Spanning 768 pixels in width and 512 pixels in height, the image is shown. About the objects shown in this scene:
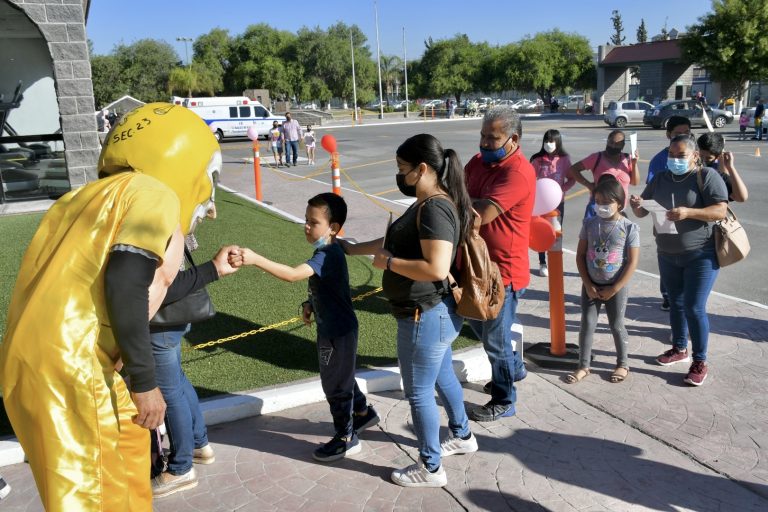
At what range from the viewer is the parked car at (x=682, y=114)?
1297 inches

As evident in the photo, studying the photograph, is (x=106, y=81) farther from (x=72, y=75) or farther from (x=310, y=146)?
(x=72, y=75)

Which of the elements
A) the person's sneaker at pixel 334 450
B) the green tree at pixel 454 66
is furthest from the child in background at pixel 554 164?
the green tree at pixel 454 66

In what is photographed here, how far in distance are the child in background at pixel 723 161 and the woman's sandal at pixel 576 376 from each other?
183 centimetres

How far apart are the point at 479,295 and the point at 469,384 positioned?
5.72 feet

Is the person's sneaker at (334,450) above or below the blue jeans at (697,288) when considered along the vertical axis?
below

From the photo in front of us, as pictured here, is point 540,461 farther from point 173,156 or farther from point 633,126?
point 633,126

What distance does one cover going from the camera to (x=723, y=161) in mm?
5328

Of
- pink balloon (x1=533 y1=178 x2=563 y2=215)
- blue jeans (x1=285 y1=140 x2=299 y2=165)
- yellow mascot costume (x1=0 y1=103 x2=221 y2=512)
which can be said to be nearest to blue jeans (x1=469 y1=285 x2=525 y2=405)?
pink balloon (x1=533 y1=178 x2=563 y2=215)

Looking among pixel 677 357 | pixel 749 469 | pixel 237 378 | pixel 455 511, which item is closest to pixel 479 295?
pixel 455 511

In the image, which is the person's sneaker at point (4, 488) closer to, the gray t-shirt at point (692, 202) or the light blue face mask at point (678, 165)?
the gray t-shirt at point (692, 202)

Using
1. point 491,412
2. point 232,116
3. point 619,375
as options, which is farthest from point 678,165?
point 232,116

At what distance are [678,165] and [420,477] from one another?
9.88 feet

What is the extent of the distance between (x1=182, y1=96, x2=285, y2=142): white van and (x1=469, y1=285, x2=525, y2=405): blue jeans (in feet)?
104

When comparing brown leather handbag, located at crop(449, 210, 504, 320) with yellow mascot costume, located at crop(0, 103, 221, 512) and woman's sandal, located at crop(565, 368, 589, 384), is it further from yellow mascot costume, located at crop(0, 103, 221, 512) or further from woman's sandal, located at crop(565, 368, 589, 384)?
woman's sandal, located at crop(565, 368, 589, 384)
